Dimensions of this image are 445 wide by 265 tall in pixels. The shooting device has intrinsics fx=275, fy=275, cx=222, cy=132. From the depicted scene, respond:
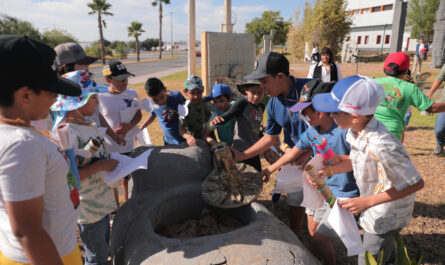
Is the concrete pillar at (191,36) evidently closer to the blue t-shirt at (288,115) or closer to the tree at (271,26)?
the blue t-shirt at (288,115)

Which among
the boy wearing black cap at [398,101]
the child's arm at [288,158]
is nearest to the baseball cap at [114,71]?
the child's arm at [288,158]

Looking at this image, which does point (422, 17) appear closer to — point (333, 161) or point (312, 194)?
point (333, 161)

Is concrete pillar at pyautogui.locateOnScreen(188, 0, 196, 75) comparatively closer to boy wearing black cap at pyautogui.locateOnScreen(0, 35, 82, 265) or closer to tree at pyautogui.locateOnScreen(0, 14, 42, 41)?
boy wearing black cap at pyautogui.locateOnScreen(0, 35, 82, 265)

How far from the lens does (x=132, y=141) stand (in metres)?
3.39

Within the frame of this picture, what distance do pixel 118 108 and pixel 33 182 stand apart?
2356 millimetres

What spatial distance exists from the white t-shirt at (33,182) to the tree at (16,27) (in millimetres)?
39231

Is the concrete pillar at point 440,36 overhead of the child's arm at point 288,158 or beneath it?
overhead

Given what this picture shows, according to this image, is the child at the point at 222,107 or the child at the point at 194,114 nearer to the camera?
the child at the point at 222,107

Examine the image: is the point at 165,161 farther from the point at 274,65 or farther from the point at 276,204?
the point at 276,204

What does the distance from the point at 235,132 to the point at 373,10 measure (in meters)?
46.2

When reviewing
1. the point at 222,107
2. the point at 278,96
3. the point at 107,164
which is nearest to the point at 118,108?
the point at 222,107

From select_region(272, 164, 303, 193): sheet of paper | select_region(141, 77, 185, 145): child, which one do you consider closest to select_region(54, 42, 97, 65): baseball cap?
select_region(141, 77, 185, 145): child

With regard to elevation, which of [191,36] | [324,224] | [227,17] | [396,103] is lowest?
[324,224]

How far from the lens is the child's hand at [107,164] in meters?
1.88
